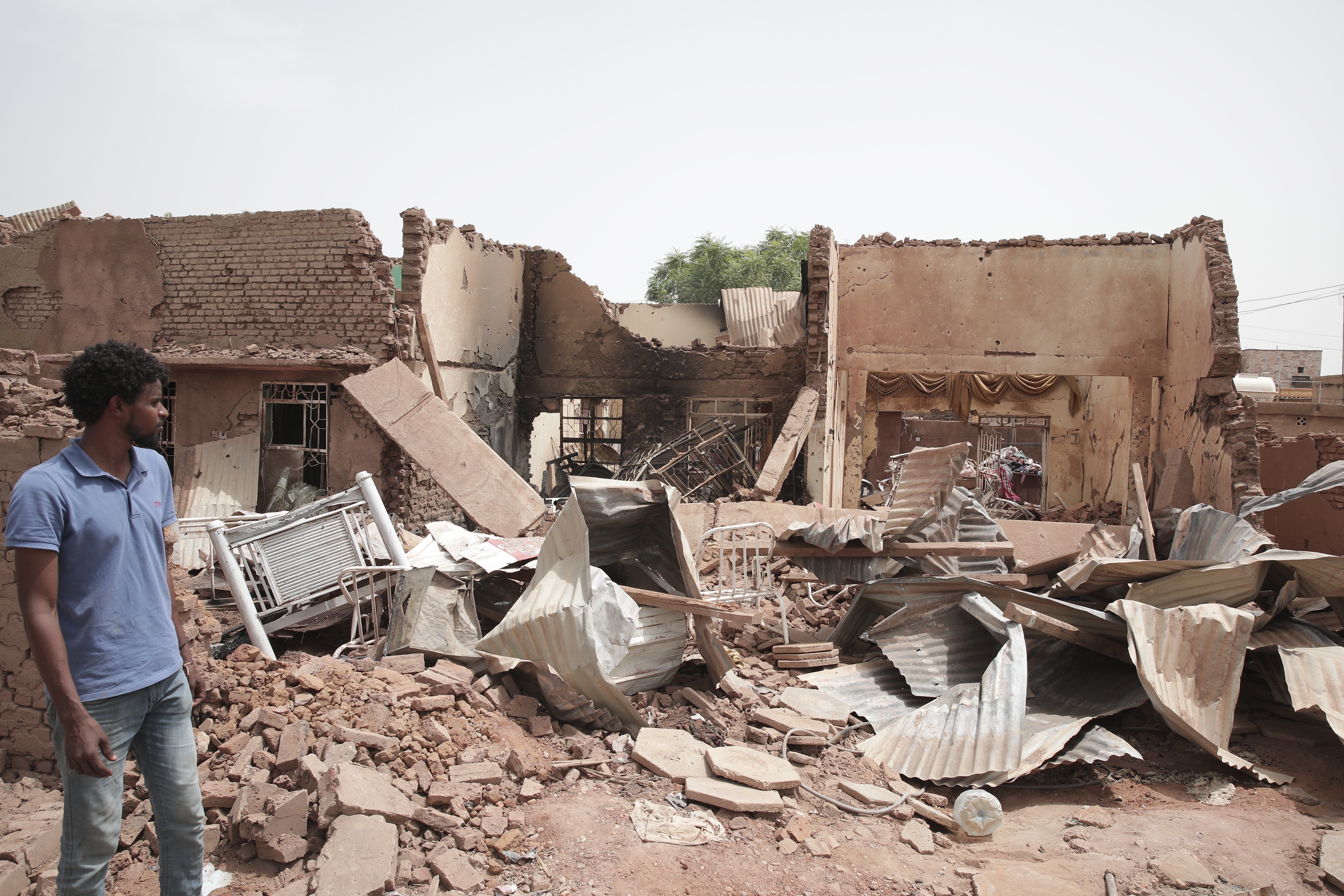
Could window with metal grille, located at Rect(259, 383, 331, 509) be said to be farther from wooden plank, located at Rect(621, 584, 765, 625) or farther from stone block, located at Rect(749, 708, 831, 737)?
stone block, located at Rect(749, 708, 831, 737)

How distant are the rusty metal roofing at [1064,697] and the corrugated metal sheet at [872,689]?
2.37ft

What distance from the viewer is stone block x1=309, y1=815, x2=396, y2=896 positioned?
2.93m

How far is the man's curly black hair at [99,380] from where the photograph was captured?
238 cm

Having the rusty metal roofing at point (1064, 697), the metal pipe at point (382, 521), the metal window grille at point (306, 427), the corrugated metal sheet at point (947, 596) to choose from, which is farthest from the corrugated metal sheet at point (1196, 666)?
the metal window grille at point (306, 427)

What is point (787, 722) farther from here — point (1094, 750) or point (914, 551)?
point (914, 551)

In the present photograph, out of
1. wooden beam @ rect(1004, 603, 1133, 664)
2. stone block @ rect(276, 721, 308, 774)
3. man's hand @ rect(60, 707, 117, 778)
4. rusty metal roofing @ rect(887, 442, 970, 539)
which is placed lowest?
stone block @ rect(276, 721, 308, 774)

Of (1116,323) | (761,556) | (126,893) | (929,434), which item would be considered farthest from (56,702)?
(929,434)

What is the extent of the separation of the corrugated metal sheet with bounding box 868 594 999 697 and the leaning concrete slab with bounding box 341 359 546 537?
3457mm

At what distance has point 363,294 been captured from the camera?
945cm

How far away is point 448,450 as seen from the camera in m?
8.30

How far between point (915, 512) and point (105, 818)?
5.59 m

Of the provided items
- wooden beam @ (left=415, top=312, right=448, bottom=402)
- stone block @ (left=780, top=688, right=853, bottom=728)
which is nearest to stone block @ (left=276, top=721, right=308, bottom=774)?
stone block @ (left=780, top=688, right=853, bottom=728)

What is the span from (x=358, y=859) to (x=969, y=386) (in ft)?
50.3

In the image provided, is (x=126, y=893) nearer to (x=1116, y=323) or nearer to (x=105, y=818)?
(x=105, y=818)
